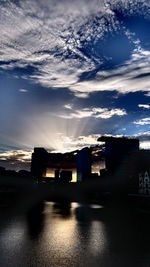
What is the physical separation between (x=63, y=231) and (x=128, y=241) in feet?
10.0

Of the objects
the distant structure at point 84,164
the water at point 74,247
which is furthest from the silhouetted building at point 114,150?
the water at point 74,247

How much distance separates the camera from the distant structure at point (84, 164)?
4290 inches

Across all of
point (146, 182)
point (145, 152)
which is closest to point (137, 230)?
point (146, 182)

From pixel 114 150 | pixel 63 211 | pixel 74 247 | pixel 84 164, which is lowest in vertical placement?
pixel 63 211

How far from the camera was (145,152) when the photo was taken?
117ft

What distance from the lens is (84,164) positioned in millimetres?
110812

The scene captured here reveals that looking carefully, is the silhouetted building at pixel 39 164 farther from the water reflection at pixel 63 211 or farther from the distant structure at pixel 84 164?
the water reflection at pixel 63 211

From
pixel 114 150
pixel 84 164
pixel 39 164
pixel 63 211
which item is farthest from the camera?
pixel 39 164

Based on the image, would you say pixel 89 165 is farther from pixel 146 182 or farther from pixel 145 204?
pixel 145 204

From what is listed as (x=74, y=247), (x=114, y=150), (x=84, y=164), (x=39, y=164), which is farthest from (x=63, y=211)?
(x=39, y=164)

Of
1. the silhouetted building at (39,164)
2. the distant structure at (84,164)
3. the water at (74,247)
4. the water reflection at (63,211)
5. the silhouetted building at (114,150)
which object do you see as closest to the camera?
the water at (74,247)

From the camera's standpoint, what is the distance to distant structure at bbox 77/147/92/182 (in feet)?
357

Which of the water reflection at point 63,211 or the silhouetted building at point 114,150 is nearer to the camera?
the water reflection at point 63,211

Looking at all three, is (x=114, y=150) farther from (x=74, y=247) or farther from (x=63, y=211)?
(x=74, y=247)
